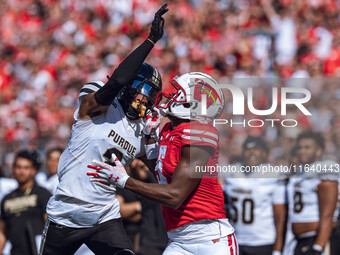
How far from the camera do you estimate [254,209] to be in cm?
625

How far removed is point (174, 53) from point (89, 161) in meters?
7.40

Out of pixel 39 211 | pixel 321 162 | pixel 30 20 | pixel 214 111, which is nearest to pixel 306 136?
pixel 321 162

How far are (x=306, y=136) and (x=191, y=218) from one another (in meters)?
2.61

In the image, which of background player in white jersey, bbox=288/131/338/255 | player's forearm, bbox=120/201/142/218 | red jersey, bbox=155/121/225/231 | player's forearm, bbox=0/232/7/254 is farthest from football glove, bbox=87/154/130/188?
player's forearm, bbox=0/232/7/254

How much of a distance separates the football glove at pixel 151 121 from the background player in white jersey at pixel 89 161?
0.15ft

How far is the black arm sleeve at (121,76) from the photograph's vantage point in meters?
3.84

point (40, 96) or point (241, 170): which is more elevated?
point (40, 96)

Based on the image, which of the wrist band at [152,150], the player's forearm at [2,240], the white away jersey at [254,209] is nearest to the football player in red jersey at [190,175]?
the wrist band at [152,150]

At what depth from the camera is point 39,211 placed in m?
6.24

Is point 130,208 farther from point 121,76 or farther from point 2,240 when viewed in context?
point 121,76

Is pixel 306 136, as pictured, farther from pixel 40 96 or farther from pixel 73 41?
pixel 73 41

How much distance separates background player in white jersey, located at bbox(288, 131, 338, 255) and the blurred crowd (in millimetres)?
531

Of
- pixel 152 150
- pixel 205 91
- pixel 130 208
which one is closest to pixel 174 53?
pixel 130 208

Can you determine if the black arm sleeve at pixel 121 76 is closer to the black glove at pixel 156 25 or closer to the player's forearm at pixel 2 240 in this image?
the black glove at pixel 156 25
